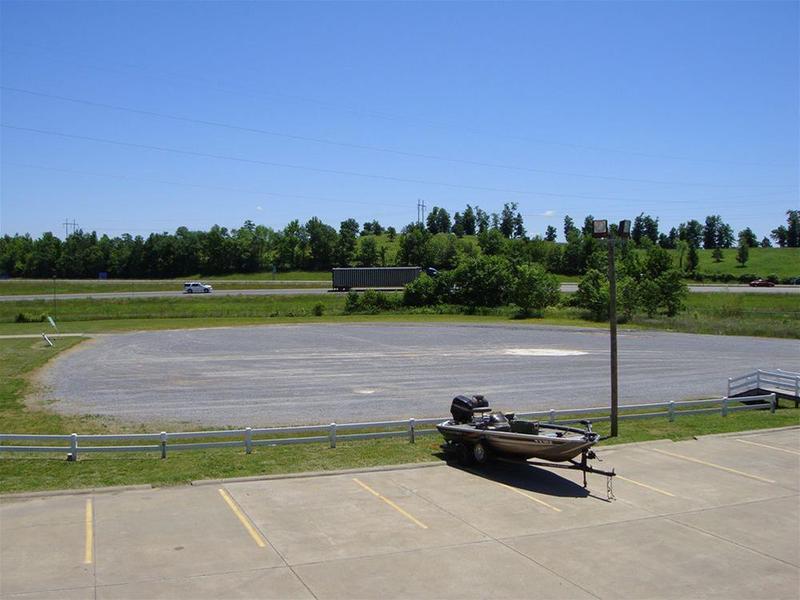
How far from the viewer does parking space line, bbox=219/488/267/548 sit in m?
11.8

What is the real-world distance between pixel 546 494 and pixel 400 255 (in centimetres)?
13511

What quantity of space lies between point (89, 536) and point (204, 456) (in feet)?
19.3

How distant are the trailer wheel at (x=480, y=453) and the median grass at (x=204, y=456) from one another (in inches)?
55.9

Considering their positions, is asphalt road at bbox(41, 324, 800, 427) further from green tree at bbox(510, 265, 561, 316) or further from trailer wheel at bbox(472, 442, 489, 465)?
green tree at bbox(510, 265, 561, 316)

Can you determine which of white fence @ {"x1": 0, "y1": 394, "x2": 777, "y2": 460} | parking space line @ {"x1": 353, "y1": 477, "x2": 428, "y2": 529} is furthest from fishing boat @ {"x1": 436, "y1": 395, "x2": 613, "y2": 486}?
parking space line @ {"x1": 353, "y1": 477, "x2": 428, "y2": 529}

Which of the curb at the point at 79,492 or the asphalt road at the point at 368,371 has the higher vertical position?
the curb at the point at 79,492

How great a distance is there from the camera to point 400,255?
14912 cm

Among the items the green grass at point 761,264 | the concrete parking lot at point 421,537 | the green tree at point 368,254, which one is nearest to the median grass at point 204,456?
the concrete parking lot at point 421,537

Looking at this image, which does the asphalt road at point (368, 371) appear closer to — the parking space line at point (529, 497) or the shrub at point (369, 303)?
the parking space line at point (529, 497)

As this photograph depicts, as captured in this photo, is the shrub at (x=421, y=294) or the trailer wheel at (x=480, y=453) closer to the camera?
the trailer wheel at (x=480, y=453)

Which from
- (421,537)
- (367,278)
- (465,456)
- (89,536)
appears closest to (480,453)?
(465,456)

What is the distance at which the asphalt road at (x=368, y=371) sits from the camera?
26656 mm

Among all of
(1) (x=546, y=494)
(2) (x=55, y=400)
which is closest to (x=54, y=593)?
(1) (x=546, y=494)

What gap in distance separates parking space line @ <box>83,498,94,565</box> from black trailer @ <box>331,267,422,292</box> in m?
86.5
